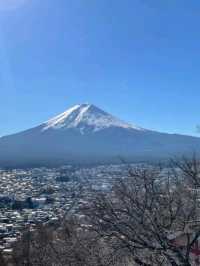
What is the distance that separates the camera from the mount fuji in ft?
320

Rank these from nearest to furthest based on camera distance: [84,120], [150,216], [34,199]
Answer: [150,216] < [34,199] < [84,120]

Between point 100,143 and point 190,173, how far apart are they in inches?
4301

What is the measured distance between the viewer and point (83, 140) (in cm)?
11800

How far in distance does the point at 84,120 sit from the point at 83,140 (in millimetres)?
21030

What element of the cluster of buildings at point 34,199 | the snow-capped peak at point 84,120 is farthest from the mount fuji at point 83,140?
the cluster of buildings at point 34,199

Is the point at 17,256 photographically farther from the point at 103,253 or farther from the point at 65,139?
the point at 65,139

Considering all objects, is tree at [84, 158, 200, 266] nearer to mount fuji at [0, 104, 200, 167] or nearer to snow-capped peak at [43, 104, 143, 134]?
mount fuji at [0, 104, 200, 167]

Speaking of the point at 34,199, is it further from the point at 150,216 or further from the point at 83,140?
the point at 83,140

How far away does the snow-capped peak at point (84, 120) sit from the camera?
133 m

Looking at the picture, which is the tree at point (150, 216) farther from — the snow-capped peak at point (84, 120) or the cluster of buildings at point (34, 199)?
the snow-capped peak at point (84, 120)

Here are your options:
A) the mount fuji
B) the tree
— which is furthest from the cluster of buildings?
the mount fuji

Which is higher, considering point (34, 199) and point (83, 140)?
point (83, 140)

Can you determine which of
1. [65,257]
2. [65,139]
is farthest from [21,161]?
[65,257]

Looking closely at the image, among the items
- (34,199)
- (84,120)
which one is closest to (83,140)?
(84,120)
